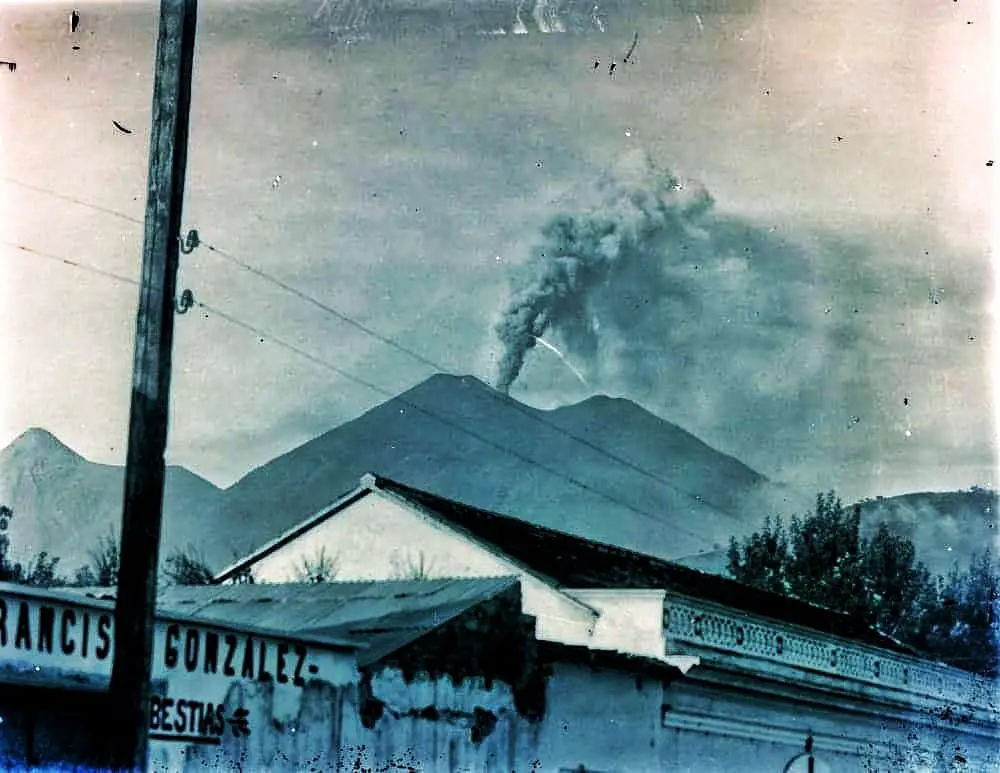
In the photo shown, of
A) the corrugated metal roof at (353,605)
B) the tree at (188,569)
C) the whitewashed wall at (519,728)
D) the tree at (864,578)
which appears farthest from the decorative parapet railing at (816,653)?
the tree at (188,569)

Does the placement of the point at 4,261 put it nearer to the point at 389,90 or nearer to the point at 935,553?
the point at 389,90

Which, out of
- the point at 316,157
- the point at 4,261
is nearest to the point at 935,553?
the point at 316,157

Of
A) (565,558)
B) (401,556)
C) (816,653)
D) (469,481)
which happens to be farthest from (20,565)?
(816,653)

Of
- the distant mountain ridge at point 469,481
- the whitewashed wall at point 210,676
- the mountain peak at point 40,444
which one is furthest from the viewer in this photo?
the distant mountain ridge at point 469,481

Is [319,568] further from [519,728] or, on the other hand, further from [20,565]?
[519,728]

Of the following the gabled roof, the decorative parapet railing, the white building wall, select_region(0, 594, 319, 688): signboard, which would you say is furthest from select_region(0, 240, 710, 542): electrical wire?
select_region(0, 594, 319, 688): signboard

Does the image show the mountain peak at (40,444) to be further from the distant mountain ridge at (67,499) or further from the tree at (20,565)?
the tree at (20,565)

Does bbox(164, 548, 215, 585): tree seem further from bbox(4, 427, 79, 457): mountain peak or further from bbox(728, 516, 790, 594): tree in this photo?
bbox(728, 516, 790, 594): tree
